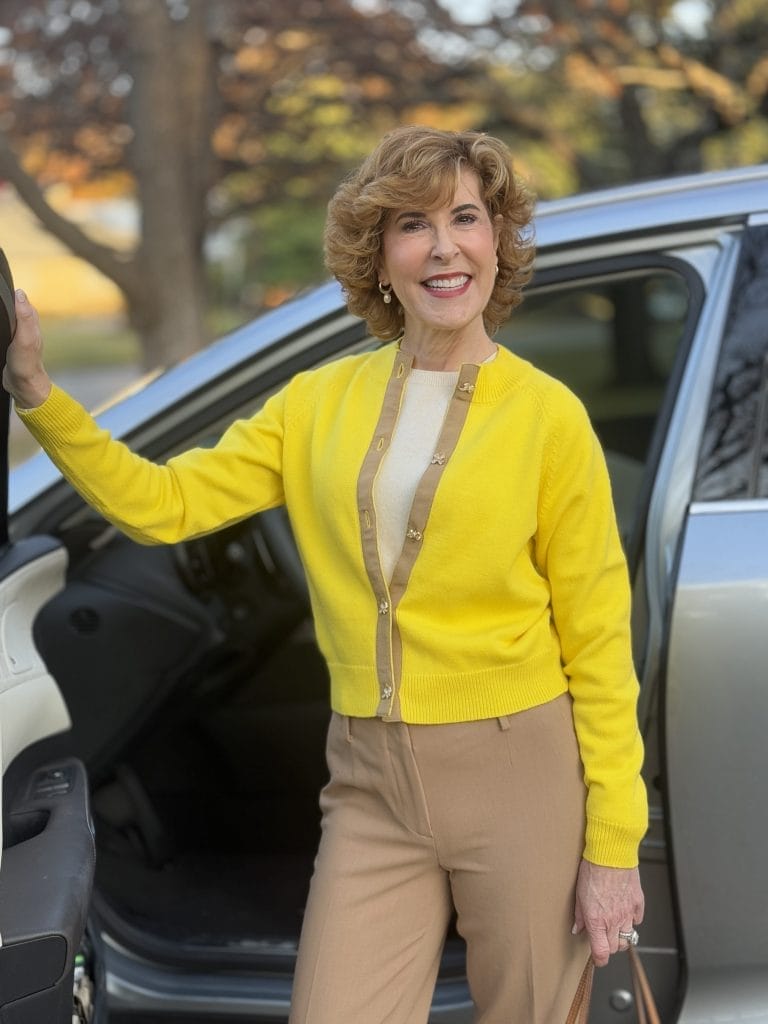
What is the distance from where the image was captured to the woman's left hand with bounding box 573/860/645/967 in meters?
2.02

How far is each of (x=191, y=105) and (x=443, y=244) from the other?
635cm

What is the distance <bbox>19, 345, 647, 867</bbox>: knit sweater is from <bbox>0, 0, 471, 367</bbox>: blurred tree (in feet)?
18.5

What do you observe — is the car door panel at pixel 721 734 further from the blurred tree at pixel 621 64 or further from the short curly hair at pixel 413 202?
the blurred tree at pixel 621 64

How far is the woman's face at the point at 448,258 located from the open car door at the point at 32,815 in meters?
0.58

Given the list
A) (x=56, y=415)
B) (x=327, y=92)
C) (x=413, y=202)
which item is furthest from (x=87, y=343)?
(x=413, y=202)

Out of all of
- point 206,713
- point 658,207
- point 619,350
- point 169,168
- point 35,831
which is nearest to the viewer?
point 35,831

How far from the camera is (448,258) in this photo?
6.50ft

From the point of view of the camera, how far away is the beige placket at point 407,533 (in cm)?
196

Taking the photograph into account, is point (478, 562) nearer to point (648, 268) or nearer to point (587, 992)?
point (587, 992)

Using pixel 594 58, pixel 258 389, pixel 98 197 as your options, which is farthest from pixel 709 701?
pixel 98 197

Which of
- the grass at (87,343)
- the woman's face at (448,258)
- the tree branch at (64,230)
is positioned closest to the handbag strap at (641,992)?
the woman's face at (448,258)

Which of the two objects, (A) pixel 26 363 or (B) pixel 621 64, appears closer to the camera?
(A) pixel 26 363

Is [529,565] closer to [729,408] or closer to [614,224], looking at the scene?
[729,408]

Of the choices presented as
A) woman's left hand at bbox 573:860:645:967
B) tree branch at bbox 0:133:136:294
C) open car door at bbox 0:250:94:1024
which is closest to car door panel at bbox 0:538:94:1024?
open car door at bbox 0:250:94:1024
